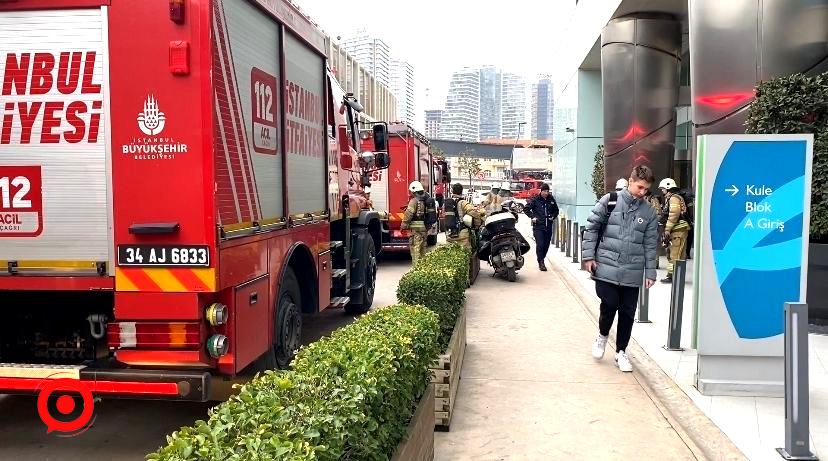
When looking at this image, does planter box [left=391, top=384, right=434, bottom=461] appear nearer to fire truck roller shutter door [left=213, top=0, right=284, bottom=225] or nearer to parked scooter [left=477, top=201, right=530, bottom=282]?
fire truck roller shutter door [left=213, top=0, right=284, bottom=225]

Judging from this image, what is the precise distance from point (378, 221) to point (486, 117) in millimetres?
143989

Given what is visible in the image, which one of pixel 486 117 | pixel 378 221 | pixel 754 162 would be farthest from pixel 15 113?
pixel 486 117

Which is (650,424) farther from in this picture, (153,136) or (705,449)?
(153,136)

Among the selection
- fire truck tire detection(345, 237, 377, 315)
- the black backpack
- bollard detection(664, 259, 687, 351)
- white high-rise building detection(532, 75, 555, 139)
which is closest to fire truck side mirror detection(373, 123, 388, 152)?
fire truck tire detection(345, 237, 377, 315)

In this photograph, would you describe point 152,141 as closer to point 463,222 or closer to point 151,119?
point 151,119

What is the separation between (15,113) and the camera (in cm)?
411

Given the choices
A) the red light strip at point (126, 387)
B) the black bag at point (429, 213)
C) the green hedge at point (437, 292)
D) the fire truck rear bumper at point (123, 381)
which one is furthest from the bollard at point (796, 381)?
the black bag at point (429, 213)

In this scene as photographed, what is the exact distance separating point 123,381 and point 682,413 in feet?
12.6

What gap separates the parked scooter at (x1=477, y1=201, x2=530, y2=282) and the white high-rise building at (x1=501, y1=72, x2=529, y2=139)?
455 feet

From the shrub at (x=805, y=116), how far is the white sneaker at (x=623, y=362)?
10.6 ft

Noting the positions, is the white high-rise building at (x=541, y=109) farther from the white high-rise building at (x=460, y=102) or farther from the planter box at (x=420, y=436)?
the planter box at (x=420, y=436)

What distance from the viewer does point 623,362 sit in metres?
6.25

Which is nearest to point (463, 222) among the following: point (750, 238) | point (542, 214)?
point (542, 214)

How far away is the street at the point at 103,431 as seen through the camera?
14.4ft
